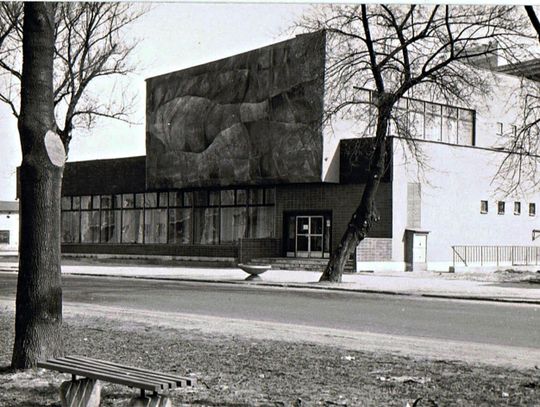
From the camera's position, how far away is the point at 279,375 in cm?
835

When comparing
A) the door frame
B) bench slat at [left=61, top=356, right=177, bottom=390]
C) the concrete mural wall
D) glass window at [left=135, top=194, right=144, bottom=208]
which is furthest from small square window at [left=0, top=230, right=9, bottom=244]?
bench slat at [left=61, top=356, right=177, bottom=390]

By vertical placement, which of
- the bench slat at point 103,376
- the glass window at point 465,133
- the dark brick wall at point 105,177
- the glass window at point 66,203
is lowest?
the bench slat at point 103,376

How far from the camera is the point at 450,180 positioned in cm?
3628

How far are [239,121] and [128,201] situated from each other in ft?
38.6

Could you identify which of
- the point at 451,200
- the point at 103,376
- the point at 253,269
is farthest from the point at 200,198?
the point at 103,376

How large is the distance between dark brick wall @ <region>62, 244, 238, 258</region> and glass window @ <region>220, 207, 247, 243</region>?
34.2 inches

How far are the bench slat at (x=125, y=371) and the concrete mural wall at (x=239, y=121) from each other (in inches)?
993

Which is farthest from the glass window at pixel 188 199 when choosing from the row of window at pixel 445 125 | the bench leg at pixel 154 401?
the bench leg at pixel 154 401

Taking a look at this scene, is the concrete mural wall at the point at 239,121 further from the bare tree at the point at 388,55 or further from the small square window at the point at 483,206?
the small square window at the point at 483,206

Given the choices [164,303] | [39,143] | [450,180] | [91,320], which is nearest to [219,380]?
[39,143]

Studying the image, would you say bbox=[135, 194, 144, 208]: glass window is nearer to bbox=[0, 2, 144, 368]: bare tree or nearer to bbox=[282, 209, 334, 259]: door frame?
bbox=[282, 209, 334, 259]: door frame

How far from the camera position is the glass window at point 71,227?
5047 cm

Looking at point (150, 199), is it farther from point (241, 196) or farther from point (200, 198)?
point (241, 196)

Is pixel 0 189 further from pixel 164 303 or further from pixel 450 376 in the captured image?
pixel 164 303
